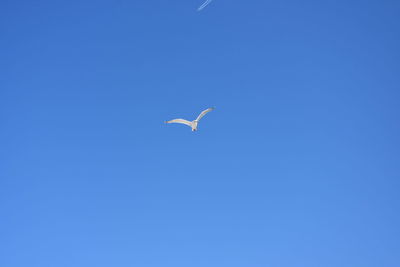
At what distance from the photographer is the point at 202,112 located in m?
47.6

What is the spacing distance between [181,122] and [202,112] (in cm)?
393

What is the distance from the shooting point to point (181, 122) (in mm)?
49875
